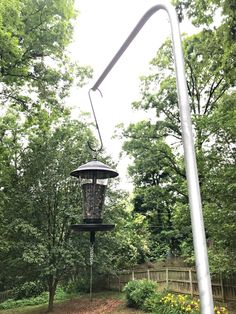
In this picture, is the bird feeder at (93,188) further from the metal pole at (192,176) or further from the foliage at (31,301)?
the foliage at (31,301)

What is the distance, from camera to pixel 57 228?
559 inches

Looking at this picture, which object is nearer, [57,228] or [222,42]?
[222,42]

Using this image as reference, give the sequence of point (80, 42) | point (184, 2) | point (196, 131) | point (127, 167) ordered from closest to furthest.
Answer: point (184, 2)
point (80, 42)
point (196, 131)
point (127, 167)

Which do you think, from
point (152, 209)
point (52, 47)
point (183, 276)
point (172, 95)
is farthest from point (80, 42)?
point (152, 209)

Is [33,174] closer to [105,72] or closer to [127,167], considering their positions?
[127,167]

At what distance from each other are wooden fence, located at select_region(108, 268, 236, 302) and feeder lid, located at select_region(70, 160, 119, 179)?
8.35 meters

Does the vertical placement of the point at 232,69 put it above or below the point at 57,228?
above

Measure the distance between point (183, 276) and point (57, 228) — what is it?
18.2 feet

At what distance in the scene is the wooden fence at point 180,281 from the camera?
405 inches

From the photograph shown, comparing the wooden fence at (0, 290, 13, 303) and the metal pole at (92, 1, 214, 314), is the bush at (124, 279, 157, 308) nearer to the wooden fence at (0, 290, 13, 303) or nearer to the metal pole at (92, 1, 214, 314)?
the wooden fence at (0, 290, 13, 303)

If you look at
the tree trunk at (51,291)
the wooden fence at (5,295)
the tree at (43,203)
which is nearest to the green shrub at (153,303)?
the tree at (43,203)

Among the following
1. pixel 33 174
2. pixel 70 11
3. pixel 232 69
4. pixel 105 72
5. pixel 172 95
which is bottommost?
pixel 105 72

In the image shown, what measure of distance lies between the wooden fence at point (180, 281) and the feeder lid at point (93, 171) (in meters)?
8.35

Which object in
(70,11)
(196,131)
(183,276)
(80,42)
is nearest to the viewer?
(70,11)
